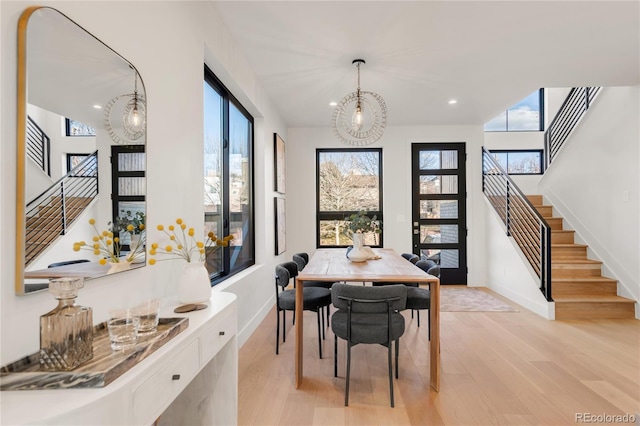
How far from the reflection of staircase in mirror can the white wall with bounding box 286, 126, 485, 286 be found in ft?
15.3

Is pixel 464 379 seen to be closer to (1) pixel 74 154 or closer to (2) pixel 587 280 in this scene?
(1) pixel 74 154

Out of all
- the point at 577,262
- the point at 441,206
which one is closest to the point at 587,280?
the point at 577,262

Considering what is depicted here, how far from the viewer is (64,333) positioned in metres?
0.94

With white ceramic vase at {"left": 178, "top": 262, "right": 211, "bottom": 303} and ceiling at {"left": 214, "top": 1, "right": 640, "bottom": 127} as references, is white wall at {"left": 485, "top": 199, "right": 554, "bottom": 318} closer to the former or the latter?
ceiling at {"left": 214, "top": 1, "right": 640, "bottom": 127}

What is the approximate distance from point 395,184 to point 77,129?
16.8 feet

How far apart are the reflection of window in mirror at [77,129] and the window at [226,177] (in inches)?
58.6

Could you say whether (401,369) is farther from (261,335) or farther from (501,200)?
(501,200)

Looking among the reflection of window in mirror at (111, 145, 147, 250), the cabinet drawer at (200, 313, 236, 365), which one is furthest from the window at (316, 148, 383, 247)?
the reflection of window in mirror at (111, 145, 147, 250)

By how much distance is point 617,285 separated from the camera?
4.17m

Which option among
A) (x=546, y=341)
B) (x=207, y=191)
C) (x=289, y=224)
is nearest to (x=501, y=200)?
(x=546, y=341)

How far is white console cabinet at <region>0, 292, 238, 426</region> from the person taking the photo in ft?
2.51

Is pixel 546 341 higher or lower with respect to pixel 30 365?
lower

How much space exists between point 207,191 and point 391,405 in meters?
2.22

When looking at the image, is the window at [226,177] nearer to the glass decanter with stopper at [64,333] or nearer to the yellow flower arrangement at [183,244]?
the yellow flower arrangement at [183,244]
